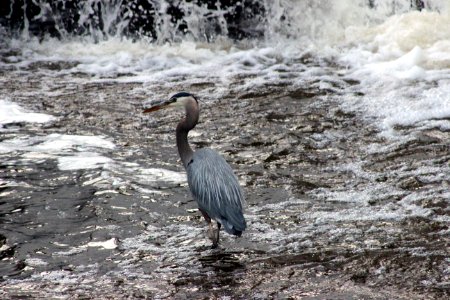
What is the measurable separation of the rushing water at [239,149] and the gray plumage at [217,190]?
26 cm

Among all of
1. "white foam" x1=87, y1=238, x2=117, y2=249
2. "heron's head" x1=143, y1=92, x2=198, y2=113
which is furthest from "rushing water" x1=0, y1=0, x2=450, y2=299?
"heron's head" x1=143, y1=92, x2=198, y2=113

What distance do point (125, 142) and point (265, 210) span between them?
2281 millimetres

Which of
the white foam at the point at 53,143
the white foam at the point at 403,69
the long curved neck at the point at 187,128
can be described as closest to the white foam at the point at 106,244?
the long curved neck at the point at 187,128

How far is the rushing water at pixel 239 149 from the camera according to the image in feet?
17.4

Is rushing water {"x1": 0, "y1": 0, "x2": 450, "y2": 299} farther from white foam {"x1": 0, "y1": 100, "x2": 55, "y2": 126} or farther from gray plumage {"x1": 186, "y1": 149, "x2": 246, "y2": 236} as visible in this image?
gray plumage {"x1": 186, "y1": 149, "x2": 246, "y2": 236}

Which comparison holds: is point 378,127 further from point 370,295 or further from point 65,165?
point 370,295

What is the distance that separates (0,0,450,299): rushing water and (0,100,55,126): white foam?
42mm

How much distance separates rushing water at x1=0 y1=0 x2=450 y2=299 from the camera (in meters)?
5.31

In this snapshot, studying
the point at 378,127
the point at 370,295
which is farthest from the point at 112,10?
the point at 370,295

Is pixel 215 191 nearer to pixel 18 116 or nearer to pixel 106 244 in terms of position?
pixel 106 244

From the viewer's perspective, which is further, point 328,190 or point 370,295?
point 328,190

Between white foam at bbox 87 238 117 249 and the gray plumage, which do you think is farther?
white foam at bbox 87 238 117 249

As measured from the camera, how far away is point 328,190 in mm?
6727

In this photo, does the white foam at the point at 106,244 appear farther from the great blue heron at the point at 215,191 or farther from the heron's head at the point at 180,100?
the heron's head at the point at 180,100
